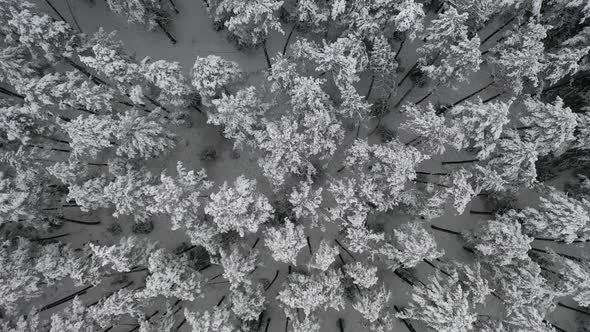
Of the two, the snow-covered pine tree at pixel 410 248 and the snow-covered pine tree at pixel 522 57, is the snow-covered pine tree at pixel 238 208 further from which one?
the snow-covered pine tree at pixel 522 57

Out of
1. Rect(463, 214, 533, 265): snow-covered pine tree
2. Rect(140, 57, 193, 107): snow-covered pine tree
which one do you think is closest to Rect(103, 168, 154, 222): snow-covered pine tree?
Rect(140, 57, 193, 107): snow-covered pine tree

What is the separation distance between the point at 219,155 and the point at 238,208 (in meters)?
9.43

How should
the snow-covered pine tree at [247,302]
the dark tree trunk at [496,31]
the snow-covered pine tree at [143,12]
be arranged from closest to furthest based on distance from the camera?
1. the snow-covered pine tree at [247,302]
2. the snow-covered pine tree at [143,12]
3. the dark tree trunk at [496,31]

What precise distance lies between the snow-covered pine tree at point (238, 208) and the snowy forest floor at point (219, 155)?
6297 millimetres

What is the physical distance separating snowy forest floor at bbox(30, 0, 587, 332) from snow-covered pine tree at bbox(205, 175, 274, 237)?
6.30 m

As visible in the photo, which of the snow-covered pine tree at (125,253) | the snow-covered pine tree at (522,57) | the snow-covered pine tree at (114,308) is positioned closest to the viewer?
the snow-covered pine tree at (125,253)

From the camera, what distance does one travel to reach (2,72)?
76.3 feet

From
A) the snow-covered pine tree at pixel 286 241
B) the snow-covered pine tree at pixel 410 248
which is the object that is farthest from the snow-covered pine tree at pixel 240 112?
the snow-covered pine tree at pixel 410 248

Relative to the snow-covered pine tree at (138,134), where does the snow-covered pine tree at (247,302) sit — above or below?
below

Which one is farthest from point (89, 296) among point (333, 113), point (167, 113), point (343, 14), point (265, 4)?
point (343, 14)

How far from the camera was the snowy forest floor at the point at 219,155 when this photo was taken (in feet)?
90.0

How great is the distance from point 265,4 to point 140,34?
13229 mm

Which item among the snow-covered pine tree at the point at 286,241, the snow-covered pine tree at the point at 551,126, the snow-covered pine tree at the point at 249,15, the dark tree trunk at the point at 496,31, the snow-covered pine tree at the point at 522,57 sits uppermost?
the dark tree trunk at the point at 496,31

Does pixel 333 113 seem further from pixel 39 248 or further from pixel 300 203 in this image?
pixel 39 248
